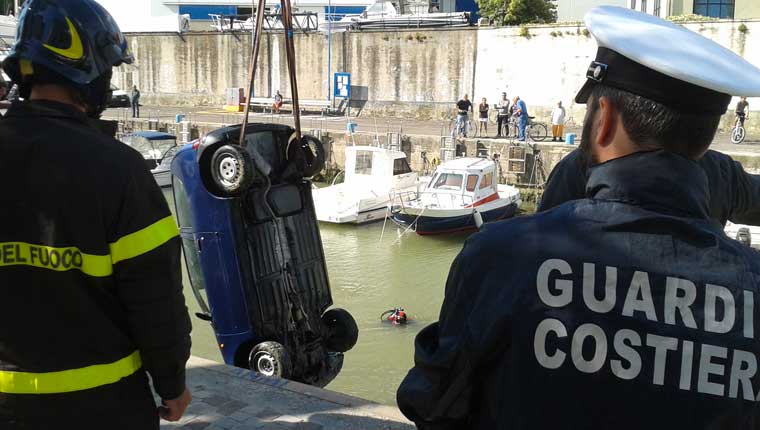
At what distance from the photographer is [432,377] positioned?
5.40ft

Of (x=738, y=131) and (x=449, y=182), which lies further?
(x=738, y=131)

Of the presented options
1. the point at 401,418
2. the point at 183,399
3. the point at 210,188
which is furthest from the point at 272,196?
the point at 183,399

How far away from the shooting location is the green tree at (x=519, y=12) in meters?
33.7

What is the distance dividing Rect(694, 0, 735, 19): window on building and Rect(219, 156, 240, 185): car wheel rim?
33756mm

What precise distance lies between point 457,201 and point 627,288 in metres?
19.5

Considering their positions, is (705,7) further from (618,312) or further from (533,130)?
(618,312)

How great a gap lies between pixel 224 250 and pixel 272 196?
517 mm

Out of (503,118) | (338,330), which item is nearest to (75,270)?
(338,330)

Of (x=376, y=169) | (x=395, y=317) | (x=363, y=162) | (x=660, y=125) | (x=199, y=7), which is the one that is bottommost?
(x=395, y=317)

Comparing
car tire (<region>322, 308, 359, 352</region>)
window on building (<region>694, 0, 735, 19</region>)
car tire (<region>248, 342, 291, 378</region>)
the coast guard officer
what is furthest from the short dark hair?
window on building (<region>694, 0, 735, 19</region>)

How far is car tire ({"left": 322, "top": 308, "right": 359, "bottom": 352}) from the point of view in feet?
19.7

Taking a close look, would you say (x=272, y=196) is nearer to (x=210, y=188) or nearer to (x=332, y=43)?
(x=210, y=188)

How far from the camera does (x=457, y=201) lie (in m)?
20.9

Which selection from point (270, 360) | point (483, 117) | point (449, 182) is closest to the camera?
point (270, 360)
